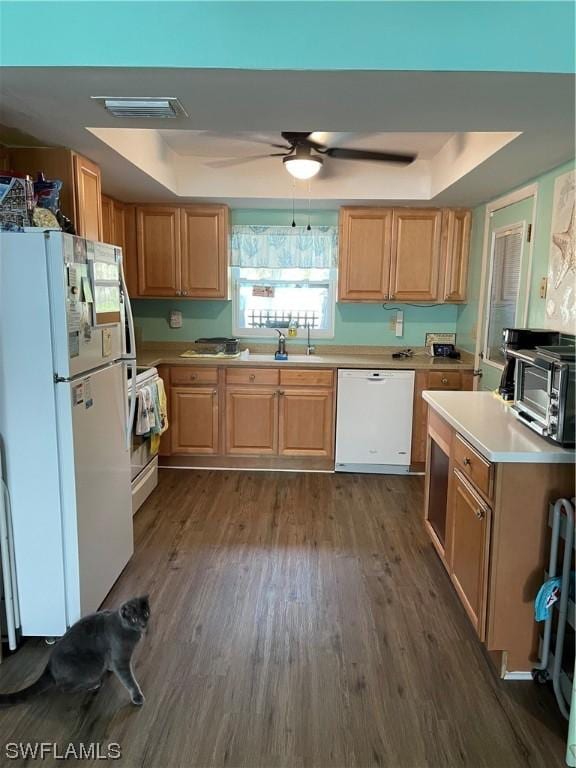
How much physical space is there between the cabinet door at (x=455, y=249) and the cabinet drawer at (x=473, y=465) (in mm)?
2241

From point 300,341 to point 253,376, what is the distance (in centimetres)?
76

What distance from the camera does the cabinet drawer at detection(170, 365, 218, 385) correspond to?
425 centimetres

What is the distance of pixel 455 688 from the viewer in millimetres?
1998

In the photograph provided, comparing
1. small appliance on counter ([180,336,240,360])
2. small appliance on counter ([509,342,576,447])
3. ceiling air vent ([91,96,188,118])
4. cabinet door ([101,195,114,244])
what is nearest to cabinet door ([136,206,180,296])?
cabinet door ([101,195,114,244])

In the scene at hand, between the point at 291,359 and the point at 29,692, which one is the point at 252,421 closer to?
the point at 291,359

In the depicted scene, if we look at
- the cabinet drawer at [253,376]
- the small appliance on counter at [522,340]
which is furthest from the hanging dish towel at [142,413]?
the small appliance on counter at [522,340]

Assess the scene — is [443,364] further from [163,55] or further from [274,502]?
[163,55]

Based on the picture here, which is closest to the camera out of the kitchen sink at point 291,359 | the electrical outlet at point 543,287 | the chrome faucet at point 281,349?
the electrical outlet at point 543,287

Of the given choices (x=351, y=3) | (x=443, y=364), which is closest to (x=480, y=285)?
(x=443, y=364)

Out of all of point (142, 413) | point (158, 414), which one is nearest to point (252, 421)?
point (158, 414)

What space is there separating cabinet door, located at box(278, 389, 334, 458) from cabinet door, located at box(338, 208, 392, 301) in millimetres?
908

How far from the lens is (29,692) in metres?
1.87

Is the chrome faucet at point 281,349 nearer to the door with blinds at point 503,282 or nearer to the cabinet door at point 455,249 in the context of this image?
the cabinet door at point 455,249

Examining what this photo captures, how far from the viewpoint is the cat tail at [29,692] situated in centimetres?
186
